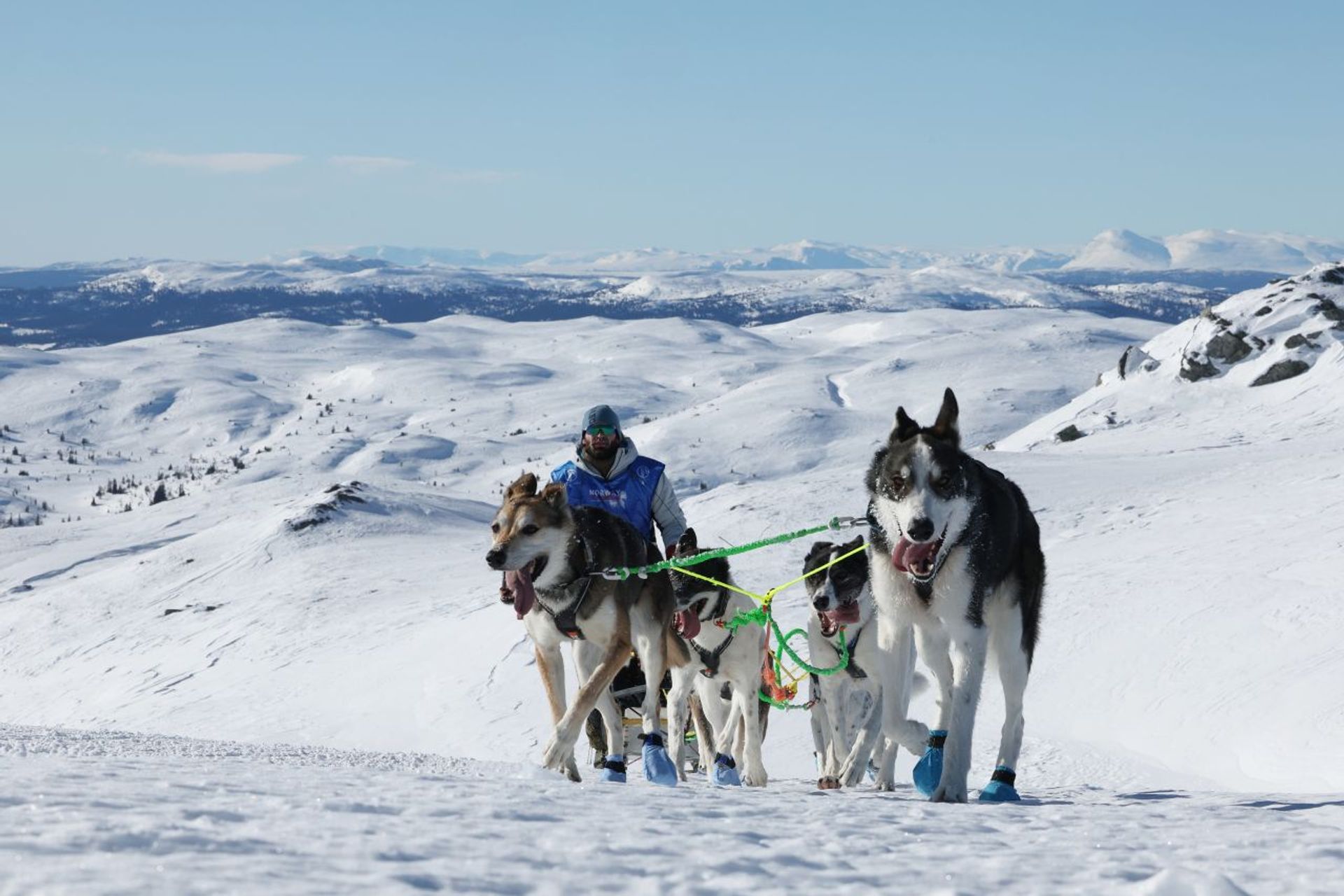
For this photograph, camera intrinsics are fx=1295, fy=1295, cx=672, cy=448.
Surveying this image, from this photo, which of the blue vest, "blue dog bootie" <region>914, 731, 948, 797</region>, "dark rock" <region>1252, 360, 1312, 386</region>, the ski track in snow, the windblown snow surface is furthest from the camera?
"dark rock" <region>1252, 360, 1312, 386</region>

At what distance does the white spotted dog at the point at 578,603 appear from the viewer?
6910 millimetres

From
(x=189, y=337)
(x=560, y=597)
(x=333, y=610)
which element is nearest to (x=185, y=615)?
(x=333, y=610)

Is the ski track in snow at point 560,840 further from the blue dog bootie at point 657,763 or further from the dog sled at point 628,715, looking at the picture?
the dog sled at point 628,715

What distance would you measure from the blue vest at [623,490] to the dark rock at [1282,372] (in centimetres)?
2998

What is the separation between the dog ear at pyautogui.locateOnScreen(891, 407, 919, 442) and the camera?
5.89m

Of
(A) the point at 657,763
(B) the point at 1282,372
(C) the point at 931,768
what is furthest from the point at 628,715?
(B) the point at 1282,372

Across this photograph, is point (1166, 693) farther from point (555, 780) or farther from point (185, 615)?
point (185, 615)

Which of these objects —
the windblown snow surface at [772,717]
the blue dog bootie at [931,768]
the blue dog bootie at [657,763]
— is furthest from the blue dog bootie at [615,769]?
the blue dog bootie at [931,768]

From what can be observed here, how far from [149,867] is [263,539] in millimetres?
32237

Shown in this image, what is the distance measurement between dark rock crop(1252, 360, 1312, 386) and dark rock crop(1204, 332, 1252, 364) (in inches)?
68.0

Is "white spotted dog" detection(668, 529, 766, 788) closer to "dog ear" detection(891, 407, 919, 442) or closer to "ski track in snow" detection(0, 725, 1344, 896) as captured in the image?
"dog ear" detection(891, 407, 919, 442)

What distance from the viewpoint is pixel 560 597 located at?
7.04 meters

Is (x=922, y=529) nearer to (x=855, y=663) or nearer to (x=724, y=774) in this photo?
(x=855, y=663)

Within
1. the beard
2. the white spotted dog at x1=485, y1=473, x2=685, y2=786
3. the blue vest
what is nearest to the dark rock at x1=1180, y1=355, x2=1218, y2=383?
the blue vest
